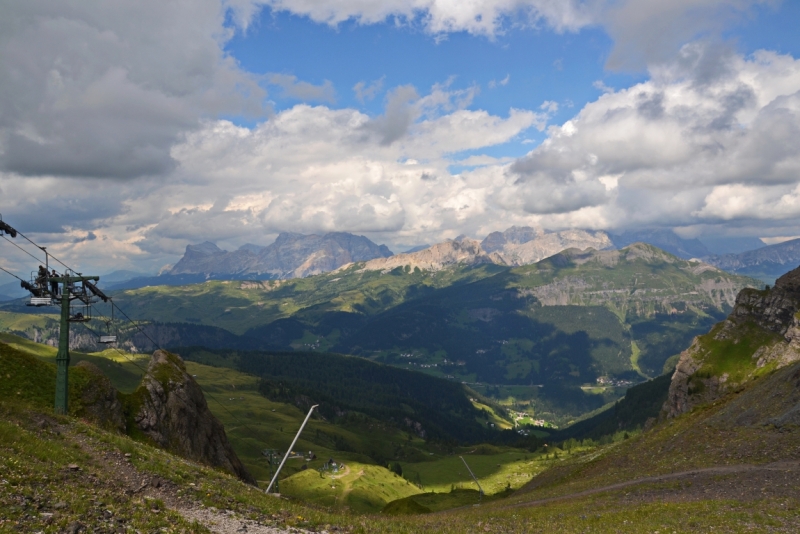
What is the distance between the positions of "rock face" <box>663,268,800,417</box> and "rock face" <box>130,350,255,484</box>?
443 ft

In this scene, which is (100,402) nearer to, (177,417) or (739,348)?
(177,417)

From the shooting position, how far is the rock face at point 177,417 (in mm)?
61625

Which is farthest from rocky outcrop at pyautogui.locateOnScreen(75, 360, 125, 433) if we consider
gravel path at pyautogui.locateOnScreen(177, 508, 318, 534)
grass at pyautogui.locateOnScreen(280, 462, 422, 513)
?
grass at pyautogui.locateOnScreen(280, 462, 422, 513)

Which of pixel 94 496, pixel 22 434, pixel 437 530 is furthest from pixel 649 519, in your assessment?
pixel 22 434

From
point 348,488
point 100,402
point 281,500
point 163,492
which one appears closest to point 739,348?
point 348,488

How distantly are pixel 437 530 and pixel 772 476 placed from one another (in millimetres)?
35000

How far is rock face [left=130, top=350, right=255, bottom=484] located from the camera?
6162 centimetres

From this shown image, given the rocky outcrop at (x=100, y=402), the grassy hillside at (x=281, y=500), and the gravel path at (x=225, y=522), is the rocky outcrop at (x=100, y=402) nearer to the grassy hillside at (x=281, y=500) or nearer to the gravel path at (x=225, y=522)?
the grassy hillside at (x=281, y=500)

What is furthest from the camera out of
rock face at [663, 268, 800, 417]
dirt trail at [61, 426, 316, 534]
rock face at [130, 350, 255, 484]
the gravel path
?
rock face at [663, 268, 800, 417]

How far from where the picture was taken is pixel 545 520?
42.3 m

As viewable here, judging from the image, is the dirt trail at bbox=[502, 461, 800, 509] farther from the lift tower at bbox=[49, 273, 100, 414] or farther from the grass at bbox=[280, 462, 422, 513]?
the grass at bbox=[280, 462, 422, 513]

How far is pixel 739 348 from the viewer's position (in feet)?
541

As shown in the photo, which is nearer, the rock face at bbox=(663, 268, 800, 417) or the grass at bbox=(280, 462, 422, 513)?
the grass at bbox=(280, 462, 422, 513)

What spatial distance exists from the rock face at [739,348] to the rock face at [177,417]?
443ft
